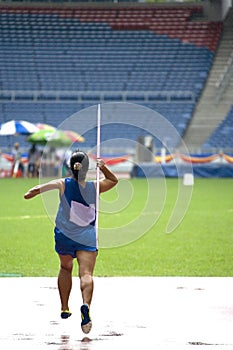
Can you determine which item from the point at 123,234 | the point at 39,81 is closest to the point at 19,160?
the point at 39,81

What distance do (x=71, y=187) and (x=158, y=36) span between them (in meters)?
42.4

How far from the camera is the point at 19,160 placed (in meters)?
37.7

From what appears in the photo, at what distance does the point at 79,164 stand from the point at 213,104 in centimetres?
3832

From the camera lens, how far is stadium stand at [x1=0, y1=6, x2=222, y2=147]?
148 ft

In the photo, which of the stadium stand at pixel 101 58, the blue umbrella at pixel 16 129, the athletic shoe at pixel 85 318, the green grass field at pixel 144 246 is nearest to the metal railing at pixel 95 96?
the stadium stand at pixel 101 58

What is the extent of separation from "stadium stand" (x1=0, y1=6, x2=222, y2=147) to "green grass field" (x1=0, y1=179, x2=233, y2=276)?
23580 millimetres

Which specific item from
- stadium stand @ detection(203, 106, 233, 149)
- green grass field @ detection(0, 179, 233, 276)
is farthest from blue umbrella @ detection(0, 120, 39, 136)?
green grass field @ detection(0, 179, 233, 276)

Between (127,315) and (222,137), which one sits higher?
(222,137)

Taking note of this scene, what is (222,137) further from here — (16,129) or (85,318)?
(85,318)

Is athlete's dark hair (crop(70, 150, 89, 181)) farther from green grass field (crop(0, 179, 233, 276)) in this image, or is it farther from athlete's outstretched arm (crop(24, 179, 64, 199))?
green grass field (crop(0, 179, 233, 276))

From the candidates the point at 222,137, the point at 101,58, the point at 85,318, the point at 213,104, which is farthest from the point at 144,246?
the point at 101,58

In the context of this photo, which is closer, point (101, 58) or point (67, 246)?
point (67, 246)

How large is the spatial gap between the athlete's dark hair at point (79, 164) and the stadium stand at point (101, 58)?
3724 centimetres

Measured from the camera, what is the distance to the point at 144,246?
43.8ft
